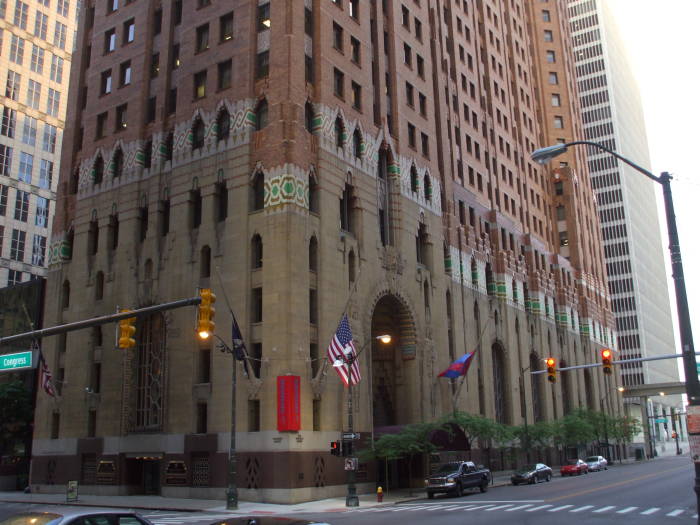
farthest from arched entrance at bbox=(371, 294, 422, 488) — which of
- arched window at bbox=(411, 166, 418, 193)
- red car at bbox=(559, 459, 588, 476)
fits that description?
red car at bbox=(559, 459, 588, 476)

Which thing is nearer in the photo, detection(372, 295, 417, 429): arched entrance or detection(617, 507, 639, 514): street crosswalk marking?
detection(617, 507, 639, 514): street crosswalk marking

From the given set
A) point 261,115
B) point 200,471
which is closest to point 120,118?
point 261,115

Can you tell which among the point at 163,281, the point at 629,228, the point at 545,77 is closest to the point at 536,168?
the point at 545,77

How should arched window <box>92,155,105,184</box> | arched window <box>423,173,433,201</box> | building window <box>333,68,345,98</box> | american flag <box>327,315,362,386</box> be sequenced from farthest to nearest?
arched window <box>423,173,433,201</box>, arched window <box>92,155,105,184</box>, building window <box>333,68,345,98</box>, american flag <box>327,315,362,386</box>

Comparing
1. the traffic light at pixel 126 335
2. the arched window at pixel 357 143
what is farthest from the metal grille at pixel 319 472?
the traffic light at pixel 126 335

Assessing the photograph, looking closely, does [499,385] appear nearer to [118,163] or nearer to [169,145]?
[169,145]

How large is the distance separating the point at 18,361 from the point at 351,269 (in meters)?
25.7

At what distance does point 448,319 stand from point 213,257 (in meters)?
23.6

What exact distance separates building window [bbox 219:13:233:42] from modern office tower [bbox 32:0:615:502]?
0.42 metres

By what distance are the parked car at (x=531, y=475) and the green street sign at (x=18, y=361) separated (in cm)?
3594

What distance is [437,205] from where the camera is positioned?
62.1 meters

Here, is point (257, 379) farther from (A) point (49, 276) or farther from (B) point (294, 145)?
(A) point (49, 276)

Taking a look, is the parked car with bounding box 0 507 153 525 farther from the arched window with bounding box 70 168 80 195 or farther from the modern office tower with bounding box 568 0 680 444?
the modern office tower with bounding box 568 0 680 444

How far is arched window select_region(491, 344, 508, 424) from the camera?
70.8m
